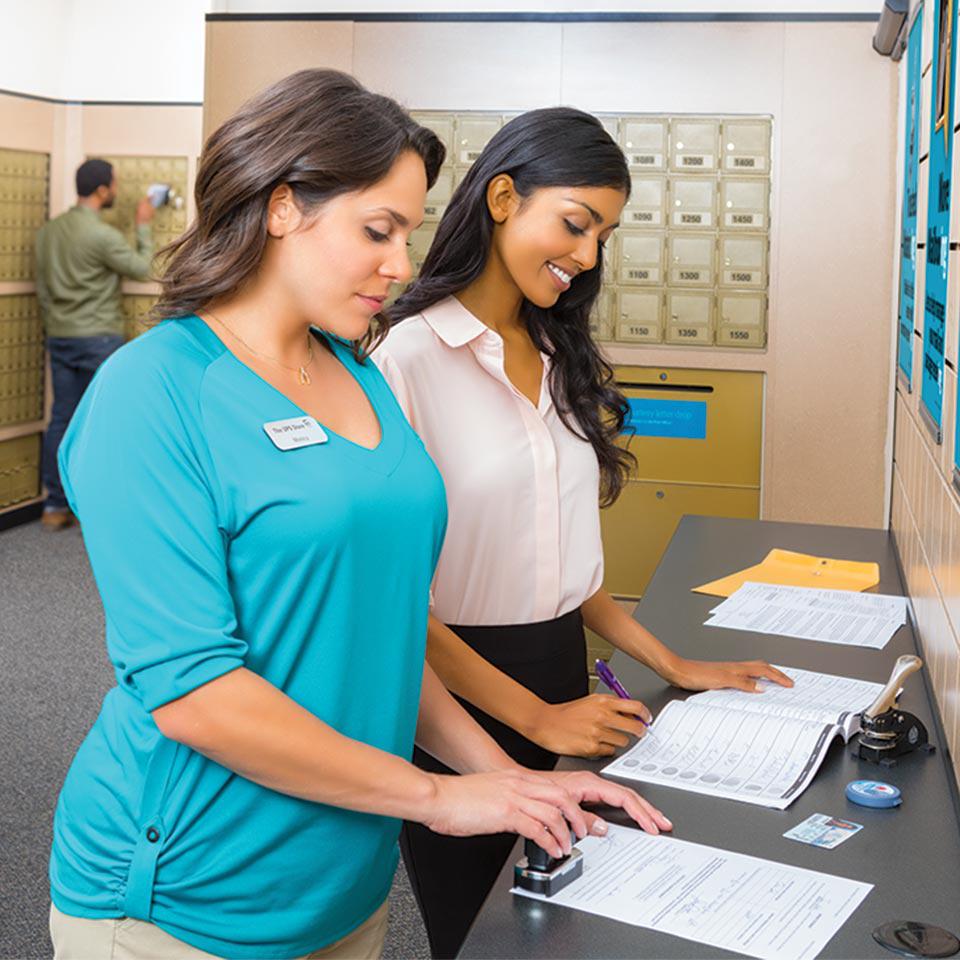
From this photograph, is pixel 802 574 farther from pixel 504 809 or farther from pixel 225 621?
pixel 225 621

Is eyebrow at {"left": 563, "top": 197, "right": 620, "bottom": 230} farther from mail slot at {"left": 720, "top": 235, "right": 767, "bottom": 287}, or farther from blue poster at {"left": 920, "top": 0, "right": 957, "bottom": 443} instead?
mail slot at {"left": 720, "top": 235, "right": 767, "bottom": 287}

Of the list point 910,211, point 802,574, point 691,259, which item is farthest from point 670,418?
point 802,574

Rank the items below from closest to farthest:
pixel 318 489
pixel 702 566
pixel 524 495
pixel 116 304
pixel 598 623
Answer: pixel 318 489 < pixel 524 495 < pixel 598 623 < pixel 702 566 < pixel 116 304

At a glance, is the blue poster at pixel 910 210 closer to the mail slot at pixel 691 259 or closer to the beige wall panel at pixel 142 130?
the mail slot at pixel 691 259

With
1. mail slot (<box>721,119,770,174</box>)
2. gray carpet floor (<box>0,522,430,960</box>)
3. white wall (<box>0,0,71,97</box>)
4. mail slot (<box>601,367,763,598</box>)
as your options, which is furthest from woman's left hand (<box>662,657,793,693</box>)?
white wall (<box>0,0,71,97</box>)

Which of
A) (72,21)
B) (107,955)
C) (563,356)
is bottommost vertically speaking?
(107,955)

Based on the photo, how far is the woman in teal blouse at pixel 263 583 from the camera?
107 cm

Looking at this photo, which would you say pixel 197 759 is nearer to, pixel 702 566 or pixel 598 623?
pixel 598 623

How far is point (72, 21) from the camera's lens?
21.9 ft

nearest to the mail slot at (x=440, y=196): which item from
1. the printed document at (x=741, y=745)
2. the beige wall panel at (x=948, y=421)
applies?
the beige wall panel at (x=948, y=421)

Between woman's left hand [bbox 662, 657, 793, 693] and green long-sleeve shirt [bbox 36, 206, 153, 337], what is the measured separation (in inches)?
201

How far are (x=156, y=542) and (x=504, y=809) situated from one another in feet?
1.27

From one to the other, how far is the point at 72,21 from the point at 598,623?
5.91 m

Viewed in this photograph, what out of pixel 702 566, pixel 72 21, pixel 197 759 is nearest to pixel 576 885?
pixel 197 759
